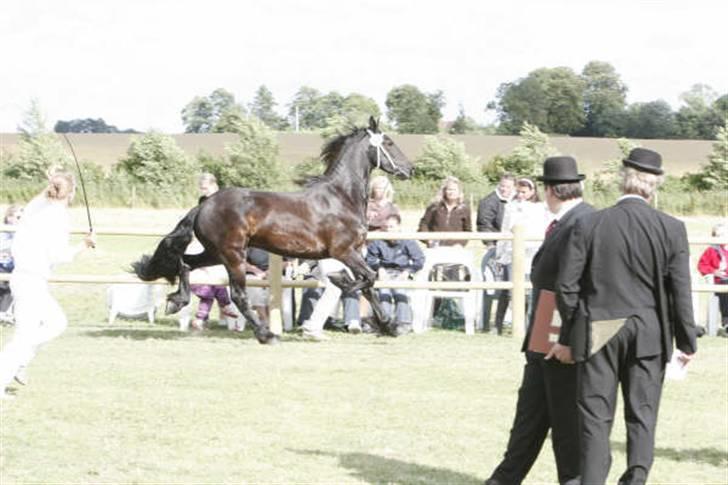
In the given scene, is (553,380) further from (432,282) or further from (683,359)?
(432,282)

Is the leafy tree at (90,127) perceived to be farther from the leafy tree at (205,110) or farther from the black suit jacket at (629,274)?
the black suit jacket at (629,274)

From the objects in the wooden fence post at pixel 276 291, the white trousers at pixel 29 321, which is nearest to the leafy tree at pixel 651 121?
the wooden fence post at pixel 276 291

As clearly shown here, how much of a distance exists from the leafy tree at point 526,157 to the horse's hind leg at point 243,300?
41587 millimetres

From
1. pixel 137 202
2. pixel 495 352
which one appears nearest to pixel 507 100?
pixel 137 202

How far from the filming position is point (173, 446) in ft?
27.5

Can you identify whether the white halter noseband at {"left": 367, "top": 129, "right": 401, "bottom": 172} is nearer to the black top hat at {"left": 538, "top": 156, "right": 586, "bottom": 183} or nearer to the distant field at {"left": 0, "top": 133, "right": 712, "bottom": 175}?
the black top hat at {"left": 538, "top": 156, "right": 586, "bottom": 183}

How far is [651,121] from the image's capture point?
303 ft

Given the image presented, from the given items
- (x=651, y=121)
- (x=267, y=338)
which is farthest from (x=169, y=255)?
(x=651, y=121)

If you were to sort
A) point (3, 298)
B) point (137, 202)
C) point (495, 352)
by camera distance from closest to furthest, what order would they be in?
1. point (495, 352)
2. point (3, 298)
3. point (137, 202)

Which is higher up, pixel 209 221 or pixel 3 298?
pixel 209 221

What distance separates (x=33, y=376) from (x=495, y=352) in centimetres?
495

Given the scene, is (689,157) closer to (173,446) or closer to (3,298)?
(3,298)

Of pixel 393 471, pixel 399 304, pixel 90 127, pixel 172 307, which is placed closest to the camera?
pixel 393 471

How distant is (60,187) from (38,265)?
0.65 metres
